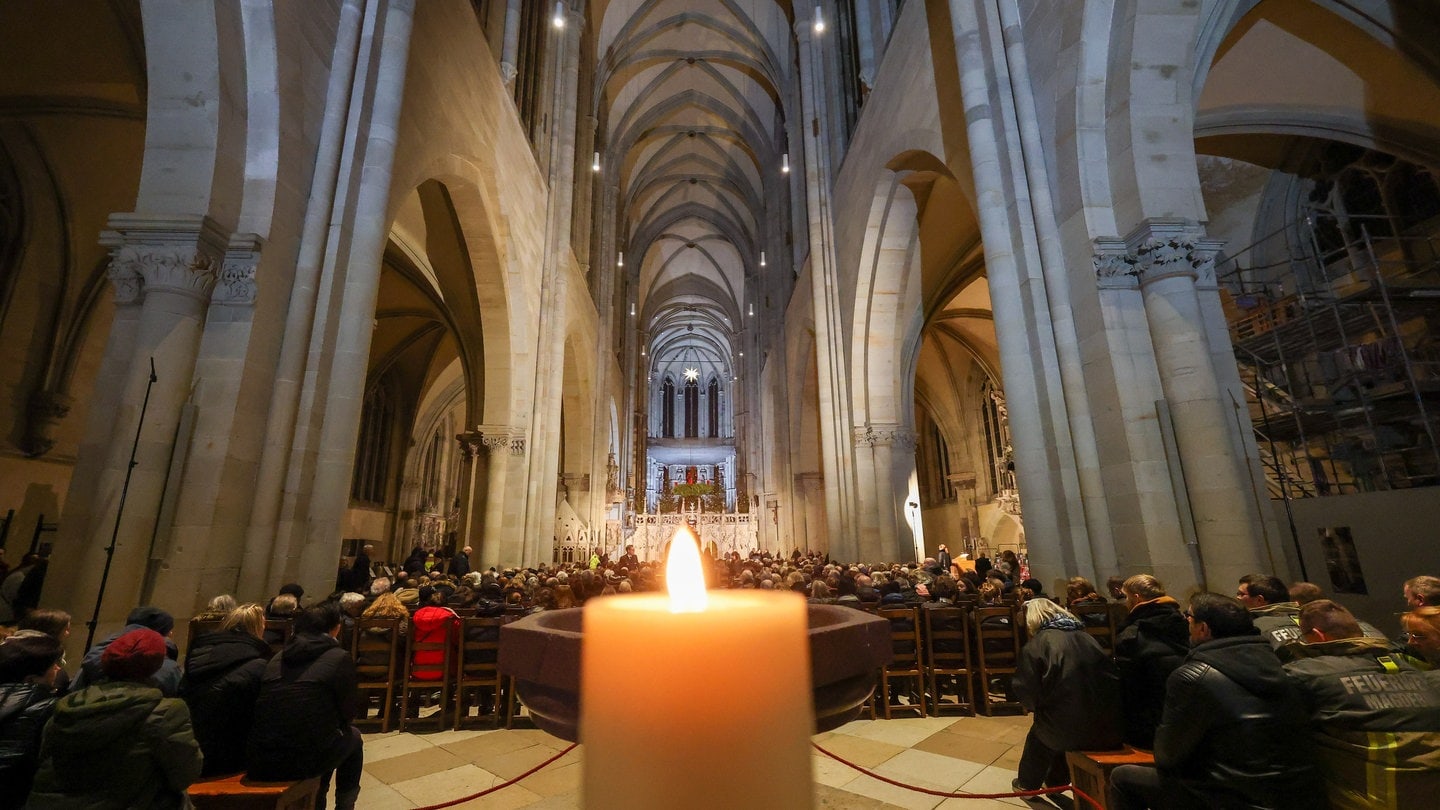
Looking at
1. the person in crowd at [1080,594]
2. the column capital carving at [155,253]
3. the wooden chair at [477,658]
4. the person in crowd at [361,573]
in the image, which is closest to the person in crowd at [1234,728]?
the person in crowd at [1080,594]

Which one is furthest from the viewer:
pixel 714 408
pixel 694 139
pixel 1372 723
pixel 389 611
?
pixel 714 408

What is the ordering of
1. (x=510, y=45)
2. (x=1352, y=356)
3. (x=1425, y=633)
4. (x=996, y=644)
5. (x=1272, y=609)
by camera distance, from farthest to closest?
(x=510, y=45)
(x=1352, y=356)
(x=996, y=644)
(x=1272, y=609)
(x=1425, y=633)

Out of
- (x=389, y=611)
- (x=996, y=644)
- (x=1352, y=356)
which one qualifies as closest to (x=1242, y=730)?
(x=996, y=644)

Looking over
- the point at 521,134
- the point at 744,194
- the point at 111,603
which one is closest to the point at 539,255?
the point at 521,134

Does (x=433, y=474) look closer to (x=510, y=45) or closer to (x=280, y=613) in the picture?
(x=510, y=45)

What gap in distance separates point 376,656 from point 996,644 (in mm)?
4404

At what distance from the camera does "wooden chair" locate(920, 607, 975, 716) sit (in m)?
4.31

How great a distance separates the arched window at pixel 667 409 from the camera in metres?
41.0

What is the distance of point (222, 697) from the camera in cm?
238

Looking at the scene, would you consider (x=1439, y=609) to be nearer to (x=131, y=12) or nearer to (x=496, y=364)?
(x=496, y=364)

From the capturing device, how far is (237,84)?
4.59 m

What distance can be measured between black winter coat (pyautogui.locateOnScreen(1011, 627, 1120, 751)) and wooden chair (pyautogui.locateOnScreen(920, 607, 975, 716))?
1.67 m

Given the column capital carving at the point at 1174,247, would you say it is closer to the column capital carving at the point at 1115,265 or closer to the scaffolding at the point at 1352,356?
the column capital carving at the point at 1115,265

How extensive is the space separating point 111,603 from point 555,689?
15.0ft
